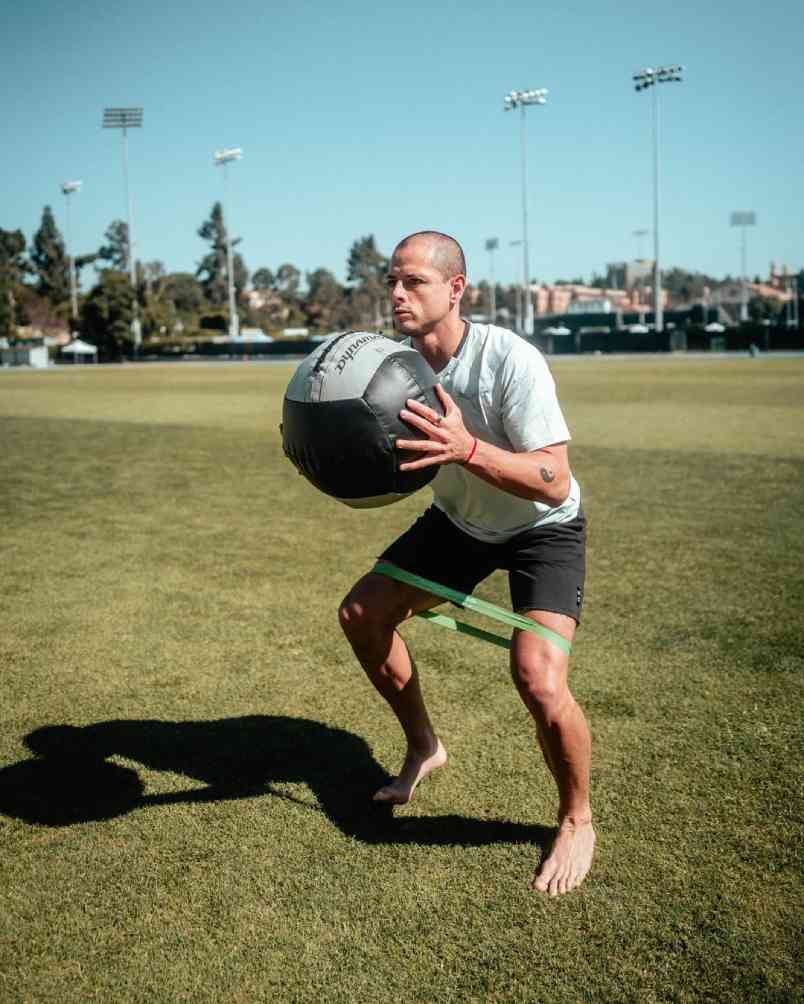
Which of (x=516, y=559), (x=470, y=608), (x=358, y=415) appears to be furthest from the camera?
(x=516, y=559)

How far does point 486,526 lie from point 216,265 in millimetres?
149471

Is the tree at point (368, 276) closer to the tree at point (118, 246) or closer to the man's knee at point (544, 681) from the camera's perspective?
the tree at point (118, 246)

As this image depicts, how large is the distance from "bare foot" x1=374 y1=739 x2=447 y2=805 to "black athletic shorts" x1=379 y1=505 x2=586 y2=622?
803 millimetres

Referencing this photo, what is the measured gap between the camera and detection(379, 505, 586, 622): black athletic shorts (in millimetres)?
3646

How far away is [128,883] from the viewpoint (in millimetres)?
3316

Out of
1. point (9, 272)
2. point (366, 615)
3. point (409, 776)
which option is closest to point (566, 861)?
point (409, 776)

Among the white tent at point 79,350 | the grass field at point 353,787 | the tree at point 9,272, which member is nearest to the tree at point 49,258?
the tree at point 9,272

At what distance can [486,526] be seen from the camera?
384cm

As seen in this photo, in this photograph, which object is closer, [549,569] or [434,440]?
[434,440]

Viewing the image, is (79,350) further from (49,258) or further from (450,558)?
(450,558)

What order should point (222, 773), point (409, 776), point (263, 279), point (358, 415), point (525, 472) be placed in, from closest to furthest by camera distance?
point (358, 415), point (525, 472), point (409, 776), point (222, 773), point (263, 279)

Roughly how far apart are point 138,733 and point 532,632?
87.3 inches

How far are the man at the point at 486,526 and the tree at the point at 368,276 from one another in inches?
5576

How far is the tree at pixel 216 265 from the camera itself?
468 ft
